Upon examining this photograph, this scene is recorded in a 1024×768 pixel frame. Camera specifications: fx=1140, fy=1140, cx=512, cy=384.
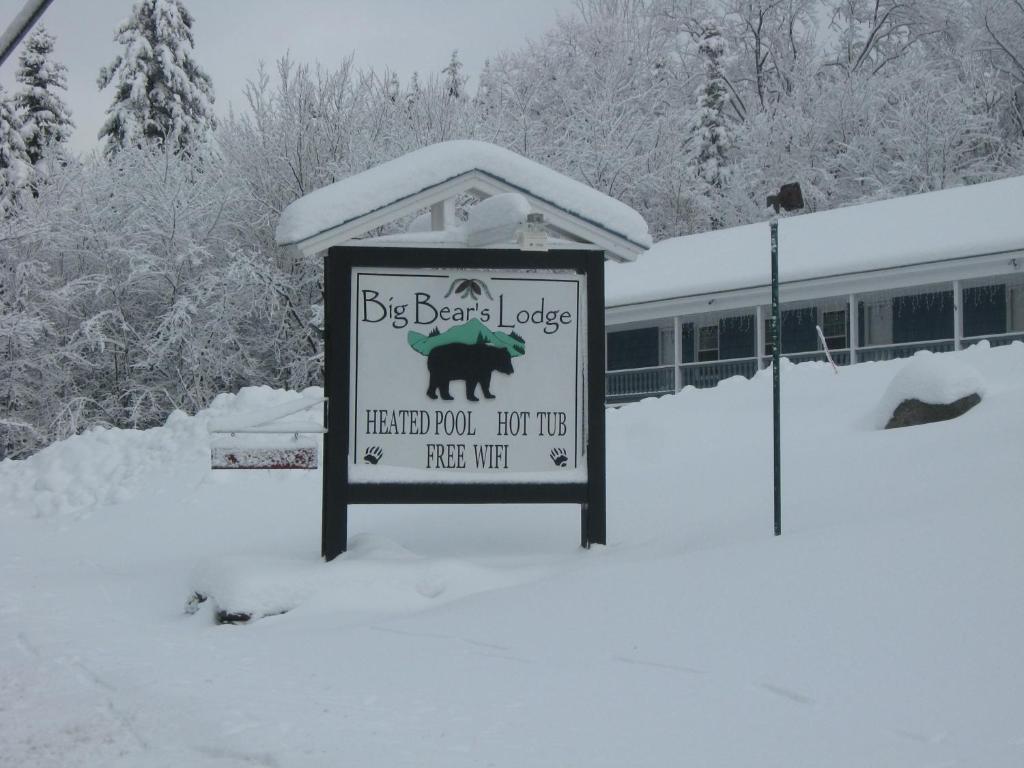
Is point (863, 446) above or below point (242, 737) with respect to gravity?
above

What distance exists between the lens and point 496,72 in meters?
45.8

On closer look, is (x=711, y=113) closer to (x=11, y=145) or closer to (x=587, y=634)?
(x=11, y=145)

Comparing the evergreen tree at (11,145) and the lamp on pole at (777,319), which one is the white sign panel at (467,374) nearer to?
the lamp on pole at (777,319)

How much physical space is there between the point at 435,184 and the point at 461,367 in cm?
149

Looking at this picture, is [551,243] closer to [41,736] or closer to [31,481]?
[41,736]

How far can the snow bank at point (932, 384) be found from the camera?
12906 millimetres

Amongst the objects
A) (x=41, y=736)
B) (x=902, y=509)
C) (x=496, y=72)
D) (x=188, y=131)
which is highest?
(x=496, y=72)

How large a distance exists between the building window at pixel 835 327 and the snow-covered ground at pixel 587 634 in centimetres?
1648

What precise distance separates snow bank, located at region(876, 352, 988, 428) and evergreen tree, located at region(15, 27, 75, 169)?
37158 millimetres

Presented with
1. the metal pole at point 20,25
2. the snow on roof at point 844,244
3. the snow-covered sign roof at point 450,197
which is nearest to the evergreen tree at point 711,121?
the snow on roof at point 844,244

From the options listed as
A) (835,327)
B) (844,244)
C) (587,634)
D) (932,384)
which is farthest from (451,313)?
(835,327)

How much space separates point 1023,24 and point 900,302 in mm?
21239

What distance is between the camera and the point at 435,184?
918 cm

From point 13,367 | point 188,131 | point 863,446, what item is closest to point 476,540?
point 863,446
